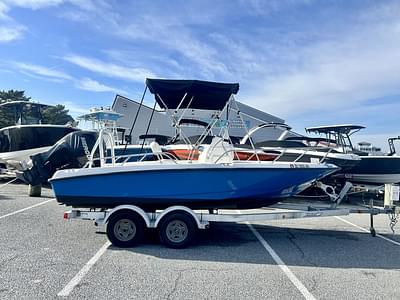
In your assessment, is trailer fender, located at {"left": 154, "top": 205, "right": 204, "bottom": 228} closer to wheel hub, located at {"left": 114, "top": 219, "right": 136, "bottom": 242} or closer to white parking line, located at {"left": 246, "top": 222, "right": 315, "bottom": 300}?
wheel hub, located at {"left": 114, "top": 219, "right": 136, "bottom": 242}

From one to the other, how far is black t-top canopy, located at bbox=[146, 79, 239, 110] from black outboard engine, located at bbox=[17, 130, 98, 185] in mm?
2943

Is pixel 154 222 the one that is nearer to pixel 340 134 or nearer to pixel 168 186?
pixel 168 186

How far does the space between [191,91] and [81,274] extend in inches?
134

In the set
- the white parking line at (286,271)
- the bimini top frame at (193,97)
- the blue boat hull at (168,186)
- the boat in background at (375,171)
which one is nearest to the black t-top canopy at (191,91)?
the bimini top frame at (193,97)

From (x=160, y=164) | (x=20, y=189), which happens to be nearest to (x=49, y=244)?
(x=160, y=164)

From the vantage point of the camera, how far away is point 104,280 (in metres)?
3.84

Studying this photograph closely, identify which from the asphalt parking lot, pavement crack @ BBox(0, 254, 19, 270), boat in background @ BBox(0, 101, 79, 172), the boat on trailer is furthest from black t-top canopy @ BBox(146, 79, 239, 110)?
boat in background @ BBox(0, 101, 79, 172)

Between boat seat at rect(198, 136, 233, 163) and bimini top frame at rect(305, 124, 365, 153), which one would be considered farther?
bimini top frame at rect(305, 124, 365, 153)

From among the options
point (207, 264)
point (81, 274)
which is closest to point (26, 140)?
point (81, 274)

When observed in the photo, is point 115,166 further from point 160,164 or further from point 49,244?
point 49,244

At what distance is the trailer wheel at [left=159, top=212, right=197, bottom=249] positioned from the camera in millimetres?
5164

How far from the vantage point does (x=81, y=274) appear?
3.99m

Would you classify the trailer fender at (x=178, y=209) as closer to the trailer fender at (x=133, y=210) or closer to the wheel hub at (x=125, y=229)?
the trailer fender at (x=133, y=210)

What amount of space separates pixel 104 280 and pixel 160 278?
63 centimetres
